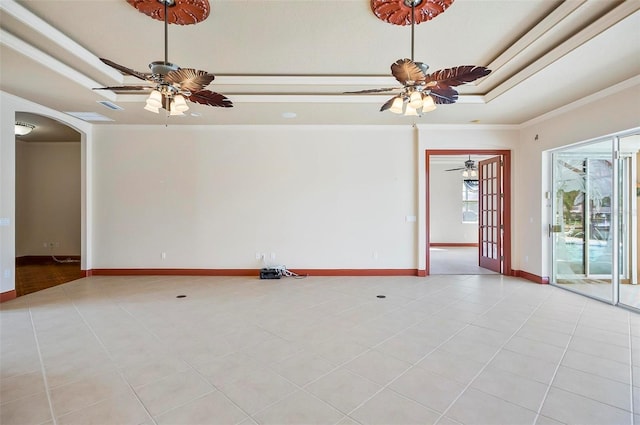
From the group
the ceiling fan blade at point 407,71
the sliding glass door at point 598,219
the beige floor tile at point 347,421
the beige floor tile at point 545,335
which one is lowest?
the beige floor tile at point 347,421

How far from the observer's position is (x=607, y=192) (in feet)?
14.9

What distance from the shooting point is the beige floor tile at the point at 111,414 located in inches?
73.1

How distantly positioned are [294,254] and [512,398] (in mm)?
4284

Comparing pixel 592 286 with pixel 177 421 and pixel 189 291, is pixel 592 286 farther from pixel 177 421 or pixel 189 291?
pixel 189 291

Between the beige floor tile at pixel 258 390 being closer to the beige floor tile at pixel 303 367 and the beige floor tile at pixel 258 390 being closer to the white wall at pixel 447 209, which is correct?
the beige floor tile at pixel 303 367

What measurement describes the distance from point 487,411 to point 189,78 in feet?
11.6

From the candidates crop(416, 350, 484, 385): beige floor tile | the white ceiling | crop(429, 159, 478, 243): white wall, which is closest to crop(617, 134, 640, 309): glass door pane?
the white ceiling

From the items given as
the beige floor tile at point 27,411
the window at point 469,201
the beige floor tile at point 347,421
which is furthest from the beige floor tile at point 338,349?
the window at point 469,201

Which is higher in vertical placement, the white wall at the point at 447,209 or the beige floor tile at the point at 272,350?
the white wall at the point at 447,209

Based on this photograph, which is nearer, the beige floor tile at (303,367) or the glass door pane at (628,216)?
the beige floor tile at (303,367)

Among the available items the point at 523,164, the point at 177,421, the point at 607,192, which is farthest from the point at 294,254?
the point at 607,192

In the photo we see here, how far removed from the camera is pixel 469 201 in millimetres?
10773

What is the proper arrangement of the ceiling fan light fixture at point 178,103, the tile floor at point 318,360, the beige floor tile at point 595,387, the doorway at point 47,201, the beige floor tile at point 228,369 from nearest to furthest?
the tile floor at point 318,360
the beige floor tile at point 595,387
the beige floor tile at point 228,369
the ceiling fan light fixture at point 178,103
the doorway at point 47,201

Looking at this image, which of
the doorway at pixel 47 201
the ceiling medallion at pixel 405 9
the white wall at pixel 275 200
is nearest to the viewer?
the ceiling medallion at pixel 405 9
